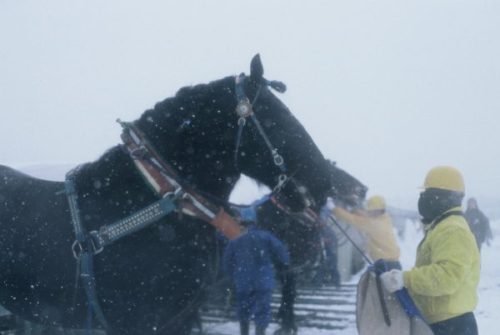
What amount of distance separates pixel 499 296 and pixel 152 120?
9.26m

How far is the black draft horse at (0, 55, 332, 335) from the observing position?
2.28 m

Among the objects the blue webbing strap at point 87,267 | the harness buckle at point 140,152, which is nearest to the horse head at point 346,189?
the harness buckle at point 140,152

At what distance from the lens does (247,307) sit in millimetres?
6191

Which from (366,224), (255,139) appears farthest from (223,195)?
(366,224)

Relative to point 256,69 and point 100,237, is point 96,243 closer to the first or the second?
point 100,237

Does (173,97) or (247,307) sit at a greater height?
(173,97)

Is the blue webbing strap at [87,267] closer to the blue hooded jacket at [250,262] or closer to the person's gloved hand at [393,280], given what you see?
the person's gloved hand at [393,280]

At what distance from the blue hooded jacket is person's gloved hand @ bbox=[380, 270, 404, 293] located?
3104mm

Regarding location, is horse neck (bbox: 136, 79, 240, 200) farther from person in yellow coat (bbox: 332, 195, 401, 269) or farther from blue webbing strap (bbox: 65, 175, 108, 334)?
person in yellow coat (bbox: 332, 195, 401, 269)

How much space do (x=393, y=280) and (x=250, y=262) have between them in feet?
10.9

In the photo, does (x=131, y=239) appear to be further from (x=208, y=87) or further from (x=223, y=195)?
(x=208, y=87)

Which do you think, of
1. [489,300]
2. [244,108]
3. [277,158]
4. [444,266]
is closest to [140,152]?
[244,108]

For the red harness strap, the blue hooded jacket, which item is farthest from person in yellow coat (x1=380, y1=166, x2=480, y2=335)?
the blue hooded jacket

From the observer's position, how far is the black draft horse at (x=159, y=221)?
2275mm
